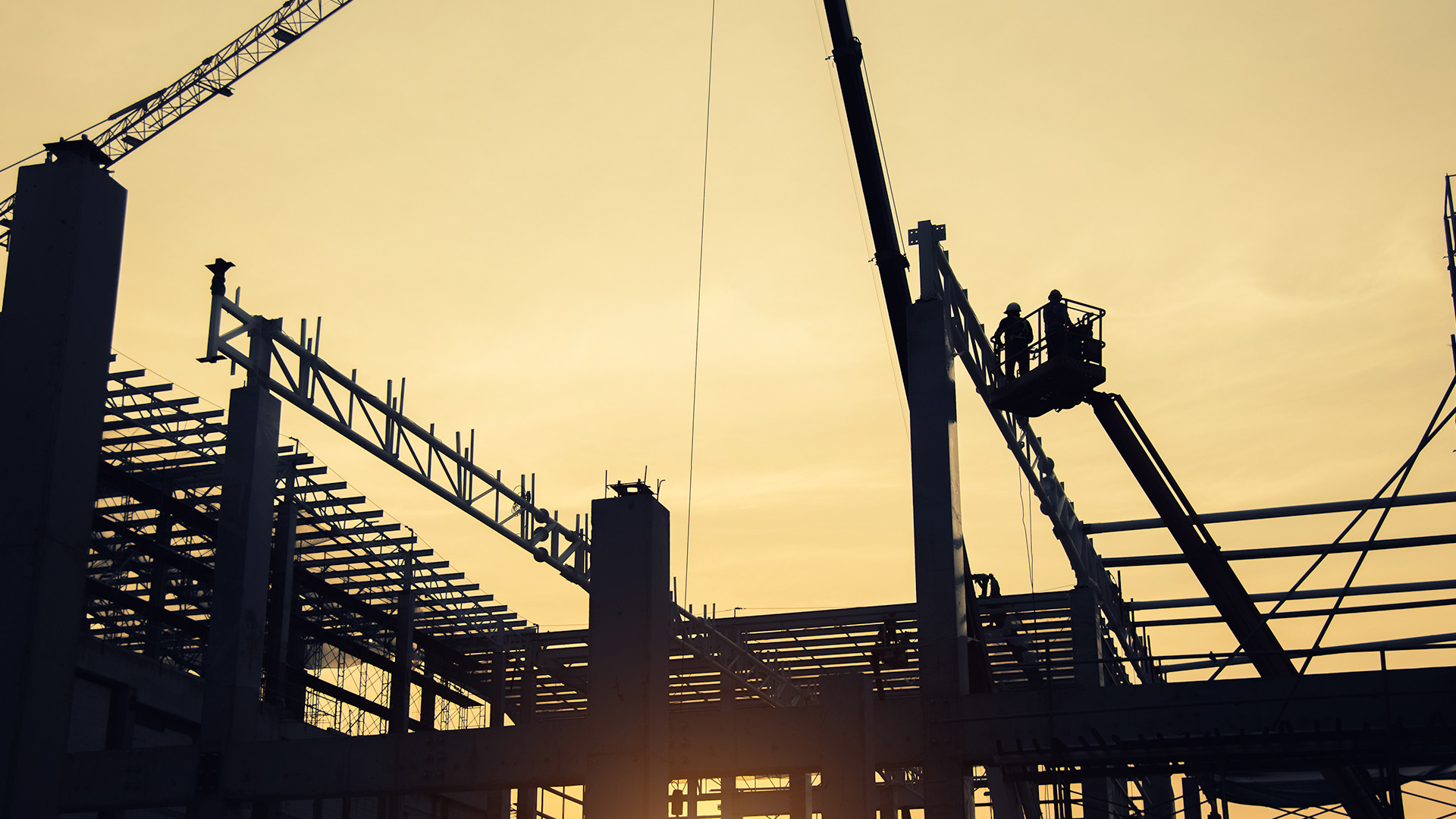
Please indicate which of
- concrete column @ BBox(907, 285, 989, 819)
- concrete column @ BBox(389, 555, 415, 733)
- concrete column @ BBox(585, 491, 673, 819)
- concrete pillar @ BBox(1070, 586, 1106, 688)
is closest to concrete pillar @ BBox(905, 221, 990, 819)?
concrete column @ BBox(907, 285, 989, 819)

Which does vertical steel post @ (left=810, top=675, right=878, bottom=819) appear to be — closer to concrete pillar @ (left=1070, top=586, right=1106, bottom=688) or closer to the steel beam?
the steel beam

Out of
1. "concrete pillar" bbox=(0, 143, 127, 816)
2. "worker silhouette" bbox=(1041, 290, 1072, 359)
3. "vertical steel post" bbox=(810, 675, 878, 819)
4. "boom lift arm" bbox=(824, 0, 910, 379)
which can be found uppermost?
"boom lift arm" bbox=(824, 0, 910, 379)

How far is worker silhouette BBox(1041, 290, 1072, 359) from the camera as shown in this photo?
2538 centimetres

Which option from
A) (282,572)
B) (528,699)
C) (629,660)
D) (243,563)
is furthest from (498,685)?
(629,660)

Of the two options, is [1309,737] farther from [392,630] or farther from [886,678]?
[392,630]

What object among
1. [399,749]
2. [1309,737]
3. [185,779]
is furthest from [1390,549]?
[185,779]

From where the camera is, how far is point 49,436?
1505 cm

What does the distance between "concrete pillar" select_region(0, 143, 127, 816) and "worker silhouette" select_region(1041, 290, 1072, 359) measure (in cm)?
1598

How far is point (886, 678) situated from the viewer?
4125cm

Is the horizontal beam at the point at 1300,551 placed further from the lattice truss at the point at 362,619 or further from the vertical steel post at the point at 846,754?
the vertical steel post at the point at 846,754

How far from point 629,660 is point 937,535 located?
19.6ft

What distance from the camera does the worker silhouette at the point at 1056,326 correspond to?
999 inches

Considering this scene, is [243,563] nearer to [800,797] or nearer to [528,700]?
[528,700]

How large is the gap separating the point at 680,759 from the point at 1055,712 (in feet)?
17.8
